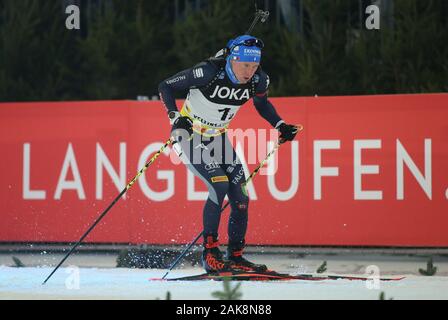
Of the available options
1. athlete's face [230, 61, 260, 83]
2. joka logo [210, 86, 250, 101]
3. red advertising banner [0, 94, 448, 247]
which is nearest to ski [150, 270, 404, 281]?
joka logo [210, 86, 250, 101]

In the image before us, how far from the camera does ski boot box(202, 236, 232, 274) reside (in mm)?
9234

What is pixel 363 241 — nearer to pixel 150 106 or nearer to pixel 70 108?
pixel 150 106

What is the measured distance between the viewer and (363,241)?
12.3m

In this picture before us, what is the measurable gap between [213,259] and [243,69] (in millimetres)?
1678

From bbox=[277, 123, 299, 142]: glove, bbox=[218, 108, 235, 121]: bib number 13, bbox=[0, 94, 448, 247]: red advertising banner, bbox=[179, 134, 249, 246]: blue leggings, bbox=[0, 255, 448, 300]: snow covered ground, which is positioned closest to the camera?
bbox=[0, 255, 448, 300]: snow covered ground

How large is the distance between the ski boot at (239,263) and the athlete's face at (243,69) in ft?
4.93

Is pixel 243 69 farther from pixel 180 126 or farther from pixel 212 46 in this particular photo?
pixel 212 46

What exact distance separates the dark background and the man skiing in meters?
6.75

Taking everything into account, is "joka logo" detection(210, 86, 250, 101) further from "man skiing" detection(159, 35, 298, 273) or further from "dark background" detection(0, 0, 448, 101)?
"dark background" detection(0, 0, 448, 101)

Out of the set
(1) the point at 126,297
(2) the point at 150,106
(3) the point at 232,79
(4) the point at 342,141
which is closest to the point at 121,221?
(2) the point at 150,106

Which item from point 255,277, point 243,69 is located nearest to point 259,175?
point 243,69

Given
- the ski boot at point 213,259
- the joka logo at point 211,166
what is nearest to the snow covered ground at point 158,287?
the ski boot at point 213,259
